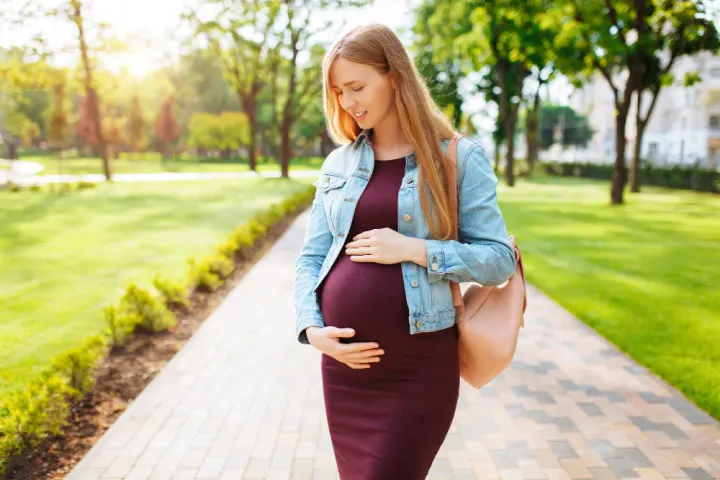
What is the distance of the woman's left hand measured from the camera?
6.53 ft

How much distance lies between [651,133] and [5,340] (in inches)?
2940

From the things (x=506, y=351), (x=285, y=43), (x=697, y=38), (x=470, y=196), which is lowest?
(x=506, y=351)

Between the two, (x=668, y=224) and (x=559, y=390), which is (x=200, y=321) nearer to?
(x=559, y=390)

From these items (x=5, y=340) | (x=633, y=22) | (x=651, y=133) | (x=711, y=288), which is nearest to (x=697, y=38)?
(x=633, y=22)

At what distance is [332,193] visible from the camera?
2246 millimetres

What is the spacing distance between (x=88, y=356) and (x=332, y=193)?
3445mm

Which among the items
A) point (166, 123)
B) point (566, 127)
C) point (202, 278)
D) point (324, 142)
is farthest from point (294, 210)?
point (566, 127)

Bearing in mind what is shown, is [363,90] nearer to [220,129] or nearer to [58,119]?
[58,119]

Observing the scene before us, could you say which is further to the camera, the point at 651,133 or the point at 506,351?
the point at 651,133

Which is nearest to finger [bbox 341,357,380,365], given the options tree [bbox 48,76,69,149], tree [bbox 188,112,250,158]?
tree [bbox 48,76,69,149]

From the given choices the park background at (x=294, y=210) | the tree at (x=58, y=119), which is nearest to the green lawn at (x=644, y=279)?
the park background at (x=294, y=210)

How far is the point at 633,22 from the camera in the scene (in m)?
21.4

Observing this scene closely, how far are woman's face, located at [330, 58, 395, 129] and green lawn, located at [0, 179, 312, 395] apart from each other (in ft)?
14.4

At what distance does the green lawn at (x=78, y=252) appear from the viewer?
6469mm
